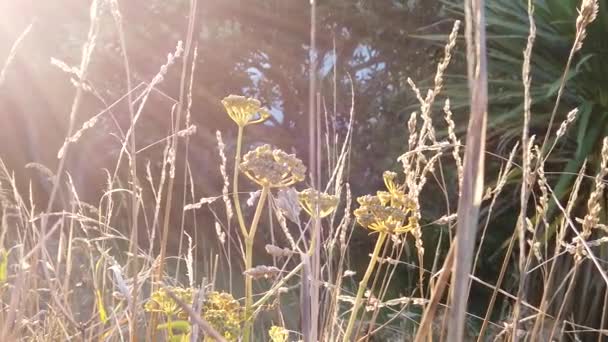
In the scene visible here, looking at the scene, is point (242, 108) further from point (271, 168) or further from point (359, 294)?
point (359, 294)

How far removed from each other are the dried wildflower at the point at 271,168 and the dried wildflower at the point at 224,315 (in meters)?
0.11

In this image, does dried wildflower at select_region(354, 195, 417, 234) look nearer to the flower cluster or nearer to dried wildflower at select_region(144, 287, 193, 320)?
the flower cluster

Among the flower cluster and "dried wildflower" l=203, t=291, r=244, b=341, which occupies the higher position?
the flower cluster

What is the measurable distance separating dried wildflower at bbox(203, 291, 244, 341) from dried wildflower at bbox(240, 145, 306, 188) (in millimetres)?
109

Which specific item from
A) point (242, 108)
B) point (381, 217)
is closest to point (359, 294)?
point (381, 217)

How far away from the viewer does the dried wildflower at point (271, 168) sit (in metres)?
0.60

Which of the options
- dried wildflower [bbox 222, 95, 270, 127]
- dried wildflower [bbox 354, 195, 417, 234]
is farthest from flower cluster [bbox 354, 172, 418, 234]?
dried wildflower [bbox 222, 95, 270, 127]

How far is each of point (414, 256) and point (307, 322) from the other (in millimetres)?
3072

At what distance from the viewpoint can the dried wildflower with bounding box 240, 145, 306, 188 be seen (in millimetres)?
597

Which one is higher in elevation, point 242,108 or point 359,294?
point 242,108

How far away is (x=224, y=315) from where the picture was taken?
0.61 m

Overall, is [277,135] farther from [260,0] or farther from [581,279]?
[581,279]

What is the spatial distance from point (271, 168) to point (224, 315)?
13 cm

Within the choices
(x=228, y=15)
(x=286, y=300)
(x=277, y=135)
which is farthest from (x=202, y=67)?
(x=286, y=300)
